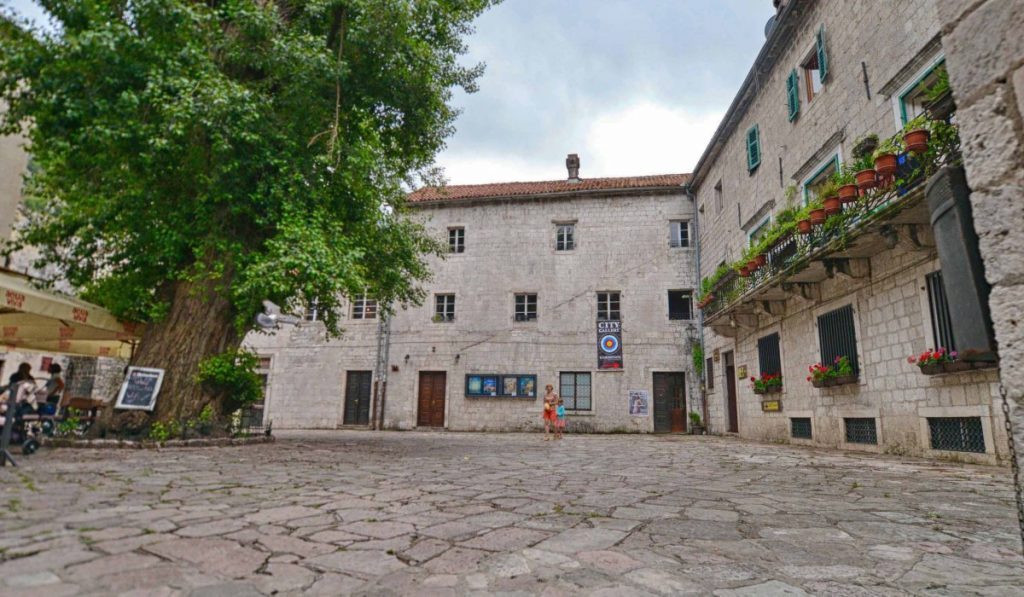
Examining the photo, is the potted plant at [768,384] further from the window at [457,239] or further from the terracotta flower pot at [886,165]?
the window at [457,239]

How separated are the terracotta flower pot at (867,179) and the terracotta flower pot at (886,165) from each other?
16 cm

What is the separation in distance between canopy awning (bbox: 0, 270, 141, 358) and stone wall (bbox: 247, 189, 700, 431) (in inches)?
453

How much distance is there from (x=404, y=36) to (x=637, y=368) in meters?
14.2

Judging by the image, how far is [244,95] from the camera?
7.59 m

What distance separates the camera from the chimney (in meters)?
23.4

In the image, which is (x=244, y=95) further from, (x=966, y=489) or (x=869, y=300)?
(x=869, y=300)

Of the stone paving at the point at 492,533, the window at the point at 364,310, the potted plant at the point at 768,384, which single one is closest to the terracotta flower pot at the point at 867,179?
the stone paving at the point at 492,533

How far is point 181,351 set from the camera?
28.5 ft

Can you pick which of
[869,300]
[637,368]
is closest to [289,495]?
[869,300]

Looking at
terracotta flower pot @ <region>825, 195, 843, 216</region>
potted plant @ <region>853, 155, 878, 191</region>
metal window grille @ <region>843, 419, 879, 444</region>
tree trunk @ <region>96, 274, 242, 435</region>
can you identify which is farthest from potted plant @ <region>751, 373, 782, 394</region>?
tree trunk @ <region>96, 274, 242, 435</region>

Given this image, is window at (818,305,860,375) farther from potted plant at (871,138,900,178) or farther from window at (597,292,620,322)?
window at (597,292,620,322)

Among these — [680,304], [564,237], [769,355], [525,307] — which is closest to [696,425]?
[680,304]

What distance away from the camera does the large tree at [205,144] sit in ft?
24.6

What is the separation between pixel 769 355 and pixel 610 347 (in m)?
Result: 6.73
